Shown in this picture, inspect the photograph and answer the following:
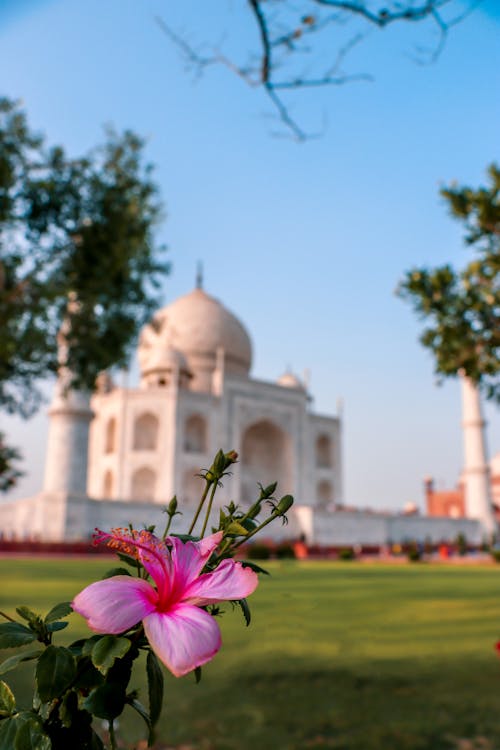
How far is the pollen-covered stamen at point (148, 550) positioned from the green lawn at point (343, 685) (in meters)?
1.81

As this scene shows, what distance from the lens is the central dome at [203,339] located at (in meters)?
31.2

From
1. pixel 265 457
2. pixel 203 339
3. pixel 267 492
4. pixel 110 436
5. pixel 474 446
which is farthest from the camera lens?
pixel 203 339

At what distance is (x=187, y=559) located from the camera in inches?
21.5

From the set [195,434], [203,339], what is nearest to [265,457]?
[195,434]

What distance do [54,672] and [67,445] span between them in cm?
2125

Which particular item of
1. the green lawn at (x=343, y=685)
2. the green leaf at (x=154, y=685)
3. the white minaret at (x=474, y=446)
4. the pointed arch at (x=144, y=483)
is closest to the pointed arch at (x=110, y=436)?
the pointed arch at (x=144, y=483)

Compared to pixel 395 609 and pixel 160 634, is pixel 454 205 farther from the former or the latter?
pixel 160 634

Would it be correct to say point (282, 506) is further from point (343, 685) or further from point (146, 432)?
point (146, 432)

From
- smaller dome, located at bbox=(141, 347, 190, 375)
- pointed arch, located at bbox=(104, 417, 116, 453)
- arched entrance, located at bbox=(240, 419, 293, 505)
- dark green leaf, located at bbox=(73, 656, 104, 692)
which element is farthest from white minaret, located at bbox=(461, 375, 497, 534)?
dark green leaf, located at bbox=(73, 656, 104, 692)

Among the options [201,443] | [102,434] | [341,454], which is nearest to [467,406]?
[341,454]

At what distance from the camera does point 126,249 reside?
384 inches

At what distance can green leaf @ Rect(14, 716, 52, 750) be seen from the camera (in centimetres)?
43

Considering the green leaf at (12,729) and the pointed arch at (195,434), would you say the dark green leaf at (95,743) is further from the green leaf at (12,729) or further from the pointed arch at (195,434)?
the pointed arch at (195,434)

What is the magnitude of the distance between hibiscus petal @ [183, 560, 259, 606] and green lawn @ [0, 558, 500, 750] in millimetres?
1825
